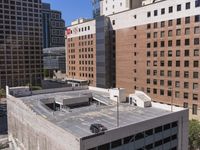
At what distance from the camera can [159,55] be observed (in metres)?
69.6

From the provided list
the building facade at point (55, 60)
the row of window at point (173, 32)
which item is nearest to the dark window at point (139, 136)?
the row of window at point (173, 32)

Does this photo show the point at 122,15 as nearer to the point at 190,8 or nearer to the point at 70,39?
the point at 190,8


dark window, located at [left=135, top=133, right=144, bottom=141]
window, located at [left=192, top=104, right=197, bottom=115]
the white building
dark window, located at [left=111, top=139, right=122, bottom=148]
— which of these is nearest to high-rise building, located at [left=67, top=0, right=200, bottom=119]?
window, located at [left=192, top=104, right=197, bottom=115]

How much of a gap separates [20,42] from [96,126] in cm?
11530

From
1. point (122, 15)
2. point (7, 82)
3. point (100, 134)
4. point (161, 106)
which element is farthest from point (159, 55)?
point (7, 82)

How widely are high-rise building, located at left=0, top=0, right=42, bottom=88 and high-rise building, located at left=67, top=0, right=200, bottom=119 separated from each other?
186ft

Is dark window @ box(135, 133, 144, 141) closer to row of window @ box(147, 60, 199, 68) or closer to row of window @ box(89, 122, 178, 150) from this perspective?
row of window @ box(89, 122, 178, 150)

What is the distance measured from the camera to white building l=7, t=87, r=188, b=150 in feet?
95.7

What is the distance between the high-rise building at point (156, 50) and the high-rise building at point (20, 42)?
186ft

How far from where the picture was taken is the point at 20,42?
13238cm

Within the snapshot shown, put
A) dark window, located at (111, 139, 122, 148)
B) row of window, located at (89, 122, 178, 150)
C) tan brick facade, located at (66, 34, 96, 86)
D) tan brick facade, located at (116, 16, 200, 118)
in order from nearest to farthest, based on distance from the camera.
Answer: row of window, located at (89, 122, 178, 150) < dark window, located at (111, 139, 122, 148) < tan brick facade, located at (116, 16, 200, 118) < tan brick facade, located at (66, 34, 96, 86)

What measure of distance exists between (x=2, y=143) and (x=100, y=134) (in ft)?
123

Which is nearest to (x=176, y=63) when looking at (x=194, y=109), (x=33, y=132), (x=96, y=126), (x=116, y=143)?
(x=194, y=109)

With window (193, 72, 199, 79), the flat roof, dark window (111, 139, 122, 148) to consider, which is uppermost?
window (193, 72, 199, 79)
